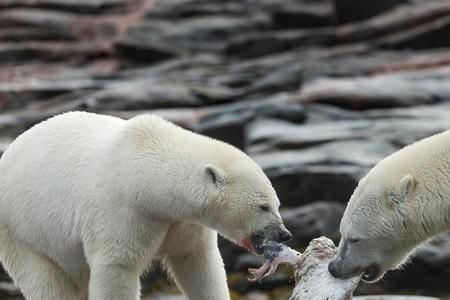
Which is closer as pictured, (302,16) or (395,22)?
(395,22)

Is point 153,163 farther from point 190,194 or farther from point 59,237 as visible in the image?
point 59,237

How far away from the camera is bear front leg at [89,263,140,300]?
253 inches

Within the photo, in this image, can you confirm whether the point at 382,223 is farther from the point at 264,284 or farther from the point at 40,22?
the point at 40,22

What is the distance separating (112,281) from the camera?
643cm

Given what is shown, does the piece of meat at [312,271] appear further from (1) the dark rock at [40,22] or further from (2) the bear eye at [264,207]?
(1) the dark rock at [40,22]

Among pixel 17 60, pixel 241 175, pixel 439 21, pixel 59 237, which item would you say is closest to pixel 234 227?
pixel 241 175

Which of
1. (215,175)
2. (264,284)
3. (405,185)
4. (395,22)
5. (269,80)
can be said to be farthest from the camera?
(395,22)

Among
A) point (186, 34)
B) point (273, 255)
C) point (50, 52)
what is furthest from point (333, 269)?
point (50, 52)

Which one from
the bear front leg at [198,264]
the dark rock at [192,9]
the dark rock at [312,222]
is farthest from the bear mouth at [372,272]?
the dark rock at [192,9]

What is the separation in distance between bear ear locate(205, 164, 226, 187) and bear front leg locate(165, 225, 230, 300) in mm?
494

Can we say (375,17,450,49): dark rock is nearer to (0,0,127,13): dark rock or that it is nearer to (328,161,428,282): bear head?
(0,0,127,13): dark rock

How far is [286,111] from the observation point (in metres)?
14.8

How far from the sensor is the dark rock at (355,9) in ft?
76.3

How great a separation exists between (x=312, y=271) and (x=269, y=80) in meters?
12.3
